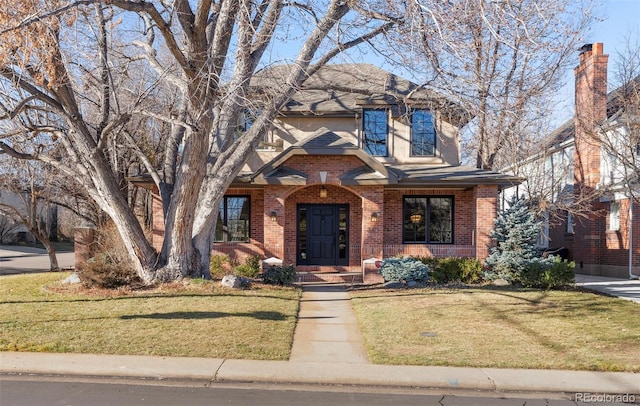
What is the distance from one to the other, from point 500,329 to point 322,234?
9359 millimetres

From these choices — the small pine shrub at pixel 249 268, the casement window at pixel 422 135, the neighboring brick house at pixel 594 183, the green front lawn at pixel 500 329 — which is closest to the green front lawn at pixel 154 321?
the green front lawn at pixel 500 329

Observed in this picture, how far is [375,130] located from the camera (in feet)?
63.0

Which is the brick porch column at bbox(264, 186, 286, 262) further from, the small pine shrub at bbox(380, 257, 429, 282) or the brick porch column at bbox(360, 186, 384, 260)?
the small pine shrub at bbox(380, 257, 429, 282)

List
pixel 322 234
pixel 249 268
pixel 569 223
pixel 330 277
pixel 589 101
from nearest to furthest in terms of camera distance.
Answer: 1. pixel 249 268
2. pixel 330 277
3. pixel 322 234
4. pixel 589 101
5. pixel 569 223

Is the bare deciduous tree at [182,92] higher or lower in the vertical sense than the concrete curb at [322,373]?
higher

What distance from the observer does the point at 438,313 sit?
1076 cm

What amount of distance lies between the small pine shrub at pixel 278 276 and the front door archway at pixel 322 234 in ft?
10.3

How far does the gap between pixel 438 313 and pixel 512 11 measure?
618 cm

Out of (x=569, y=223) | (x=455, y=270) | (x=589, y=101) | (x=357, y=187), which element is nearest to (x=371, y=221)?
(x=357, y=187)

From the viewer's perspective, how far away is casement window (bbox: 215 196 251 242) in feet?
59.5

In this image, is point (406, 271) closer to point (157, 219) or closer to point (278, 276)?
point (278, 276)

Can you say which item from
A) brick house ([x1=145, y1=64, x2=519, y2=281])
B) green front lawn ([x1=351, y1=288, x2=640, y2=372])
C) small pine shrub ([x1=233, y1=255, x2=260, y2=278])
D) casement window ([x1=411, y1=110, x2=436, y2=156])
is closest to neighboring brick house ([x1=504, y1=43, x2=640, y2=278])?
brick house ([x1=145, y1=64, x2=519, y2=281])

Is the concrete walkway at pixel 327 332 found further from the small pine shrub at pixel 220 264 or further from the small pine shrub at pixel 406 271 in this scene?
the small pine shrub at pixel 220 264
